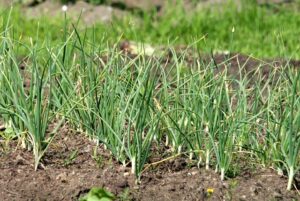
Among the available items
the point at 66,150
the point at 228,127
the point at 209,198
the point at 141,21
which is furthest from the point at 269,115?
the point at 141,21

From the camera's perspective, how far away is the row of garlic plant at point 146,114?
4.34 metres

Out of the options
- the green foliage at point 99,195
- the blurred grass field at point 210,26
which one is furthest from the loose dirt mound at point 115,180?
the blurred grass field at point 210,26

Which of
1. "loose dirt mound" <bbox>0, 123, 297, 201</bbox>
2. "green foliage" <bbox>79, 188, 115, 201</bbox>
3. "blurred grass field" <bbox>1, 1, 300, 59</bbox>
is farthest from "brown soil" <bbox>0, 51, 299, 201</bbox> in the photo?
"blurred grass field" <bbox>1, 1, 300, 59</bbox>

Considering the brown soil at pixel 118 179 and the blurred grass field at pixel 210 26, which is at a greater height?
the brown soil at pixel 118 179

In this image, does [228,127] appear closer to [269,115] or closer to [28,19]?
[269,115]

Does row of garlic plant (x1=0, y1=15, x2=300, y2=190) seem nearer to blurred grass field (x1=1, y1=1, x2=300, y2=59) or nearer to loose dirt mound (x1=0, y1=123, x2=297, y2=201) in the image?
loose dirt mound (x1=0, y1=123, x2=297, y2=201)

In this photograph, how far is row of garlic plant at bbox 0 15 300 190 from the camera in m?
4.34

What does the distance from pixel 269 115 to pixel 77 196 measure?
3.52 feet

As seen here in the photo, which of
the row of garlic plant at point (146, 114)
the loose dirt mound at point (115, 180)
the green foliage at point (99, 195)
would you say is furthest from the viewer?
the row of garlic plant at point (146, 114)

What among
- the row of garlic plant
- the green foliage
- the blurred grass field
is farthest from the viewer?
the blurred grass field

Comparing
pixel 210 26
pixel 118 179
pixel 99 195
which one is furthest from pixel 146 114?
pixel 210 26

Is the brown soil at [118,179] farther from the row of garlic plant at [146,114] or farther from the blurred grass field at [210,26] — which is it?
the blurred grass field at [210,26]

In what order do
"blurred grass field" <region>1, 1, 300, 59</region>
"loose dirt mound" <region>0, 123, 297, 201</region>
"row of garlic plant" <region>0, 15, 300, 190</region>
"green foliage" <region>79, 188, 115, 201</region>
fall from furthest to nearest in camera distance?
1. "blurred grass field" <region>1, 1, 300, 59</region>
2. "row of garlic plant" <region>0, 15, 300, 190</region>
3. "loose dirt mound" <region>0, 123, 297, 201</region>
4. "green foliage" <region>79, 188, 115, 201</region>

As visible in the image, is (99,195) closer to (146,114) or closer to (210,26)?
(146,114)
